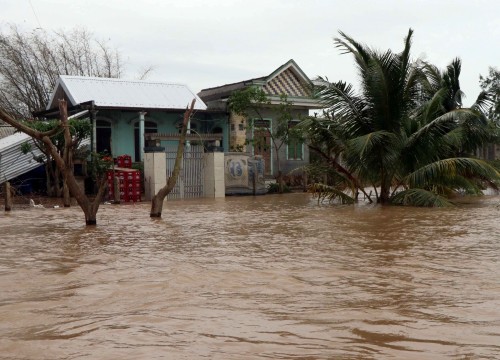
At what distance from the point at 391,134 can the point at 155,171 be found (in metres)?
7.42

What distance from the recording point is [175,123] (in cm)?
2603

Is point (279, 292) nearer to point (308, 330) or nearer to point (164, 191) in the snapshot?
point (308, 330)

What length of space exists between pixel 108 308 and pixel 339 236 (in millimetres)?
5952

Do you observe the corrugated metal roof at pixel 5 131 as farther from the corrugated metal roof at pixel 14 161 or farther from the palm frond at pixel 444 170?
the palm frond at pixel 444 170

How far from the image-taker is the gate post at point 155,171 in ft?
69.7

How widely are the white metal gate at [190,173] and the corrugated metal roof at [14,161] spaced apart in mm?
4357

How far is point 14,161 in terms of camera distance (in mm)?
21938

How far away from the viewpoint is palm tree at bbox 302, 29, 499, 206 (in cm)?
1781

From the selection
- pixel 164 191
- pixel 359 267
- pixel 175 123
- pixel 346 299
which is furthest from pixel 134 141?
pixel 346 299

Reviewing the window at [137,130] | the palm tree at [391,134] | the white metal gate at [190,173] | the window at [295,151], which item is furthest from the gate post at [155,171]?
the window at [295,151]

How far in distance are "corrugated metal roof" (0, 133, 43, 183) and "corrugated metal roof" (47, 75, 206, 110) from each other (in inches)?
92.7

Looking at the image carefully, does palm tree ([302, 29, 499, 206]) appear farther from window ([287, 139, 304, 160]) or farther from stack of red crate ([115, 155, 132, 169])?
window ([287, 139, 304, 160])

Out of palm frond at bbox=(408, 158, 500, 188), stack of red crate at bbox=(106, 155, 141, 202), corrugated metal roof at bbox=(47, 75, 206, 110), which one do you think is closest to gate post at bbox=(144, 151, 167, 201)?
stack of red crate at bbox=(106, 155, 141, 202)

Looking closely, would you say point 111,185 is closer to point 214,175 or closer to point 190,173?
point 190,173
